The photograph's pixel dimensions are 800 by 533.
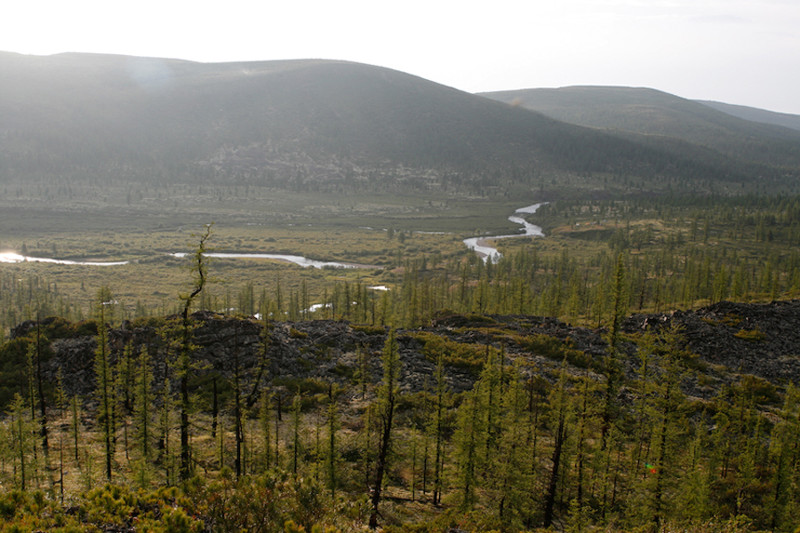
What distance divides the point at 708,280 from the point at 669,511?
93.4 meters

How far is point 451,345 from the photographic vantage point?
54.9 m

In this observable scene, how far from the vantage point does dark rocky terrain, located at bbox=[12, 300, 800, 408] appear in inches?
1827

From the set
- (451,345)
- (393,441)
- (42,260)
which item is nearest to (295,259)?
(42,260)

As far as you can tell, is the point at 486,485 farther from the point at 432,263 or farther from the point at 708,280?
the point at 432,263

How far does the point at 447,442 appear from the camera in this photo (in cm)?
3853

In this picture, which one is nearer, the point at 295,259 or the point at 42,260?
the point at 42,260

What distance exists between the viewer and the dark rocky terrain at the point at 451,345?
46406 millimetres

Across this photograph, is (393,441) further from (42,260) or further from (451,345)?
(42,260)

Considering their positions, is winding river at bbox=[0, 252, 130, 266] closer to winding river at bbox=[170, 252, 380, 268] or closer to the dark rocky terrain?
winding river at bbox=[170, 252, 380, 268]

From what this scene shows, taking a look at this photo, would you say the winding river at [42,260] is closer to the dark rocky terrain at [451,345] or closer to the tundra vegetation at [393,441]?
the dark rocky terrain at [451,345]

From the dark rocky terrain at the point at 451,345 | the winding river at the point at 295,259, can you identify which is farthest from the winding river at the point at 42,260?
the dark rocky terrain at the point at 451,345

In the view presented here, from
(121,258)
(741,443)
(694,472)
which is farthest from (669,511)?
(121,258)

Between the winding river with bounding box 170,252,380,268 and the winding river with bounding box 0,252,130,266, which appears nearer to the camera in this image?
the winding river with bounding box 0,252,130,266

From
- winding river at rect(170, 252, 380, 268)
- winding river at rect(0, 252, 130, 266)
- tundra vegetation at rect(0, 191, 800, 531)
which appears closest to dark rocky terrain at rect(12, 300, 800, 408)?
tundra vegetation at rect(0, 191, 800, 531)
